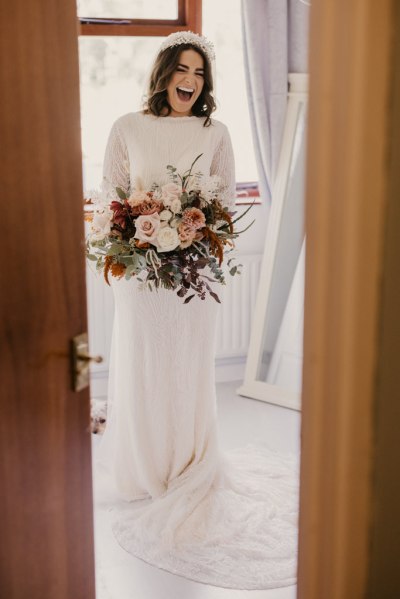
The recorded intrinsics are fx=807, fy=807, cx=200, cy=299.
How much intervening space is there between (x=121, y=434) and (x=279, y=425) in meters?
1.20

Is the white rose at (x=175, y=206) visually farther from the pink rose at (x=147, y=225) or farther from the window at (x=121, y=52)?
the window at (x=121, y=52)

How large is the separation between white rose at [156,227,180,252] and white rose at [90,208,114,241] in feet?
0.77

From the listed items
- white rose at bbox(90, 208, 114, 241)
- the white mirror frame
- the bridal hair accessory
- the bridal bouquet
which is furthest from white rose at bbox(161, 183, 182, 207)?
the white mirror frame

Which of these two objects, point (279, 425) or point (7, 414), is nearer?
point (7, 414)

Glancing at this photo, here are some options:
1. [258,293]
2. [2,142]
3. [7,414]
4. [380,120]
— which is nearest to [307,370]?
[380,120]

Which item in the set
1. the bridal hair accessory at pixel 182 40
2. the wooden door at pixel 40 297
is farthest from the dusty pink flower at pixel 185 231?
the wooden door at pixel 40 297

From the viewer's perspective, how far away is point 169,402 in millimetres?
3383

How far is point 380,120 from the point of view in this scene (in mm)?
1408

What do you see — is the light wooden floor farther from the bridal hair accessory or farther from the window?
the window

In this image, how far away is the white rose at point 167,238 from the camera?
122 inches

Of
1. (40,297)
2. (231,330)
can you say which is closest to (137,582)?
(40,297)

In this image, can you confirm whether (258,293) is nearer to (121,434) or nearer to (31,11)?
(121,434)

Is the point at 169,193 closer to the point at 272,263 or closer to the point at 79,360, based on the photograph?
the point at 79,360

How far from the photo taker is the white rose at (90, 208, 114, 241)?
127 inches
